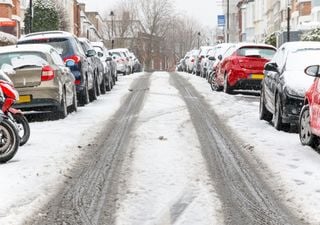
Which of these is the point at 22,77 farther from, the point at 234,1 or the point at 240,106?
the point at 234,1

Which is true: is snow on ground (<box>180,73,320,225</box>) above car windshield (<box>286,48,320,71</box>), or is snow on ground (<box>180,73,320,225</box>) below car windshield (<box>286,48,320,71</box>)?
below

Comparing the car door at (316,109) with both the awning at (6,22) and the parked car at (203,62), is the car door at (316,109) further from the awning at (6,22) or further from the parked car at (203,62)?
the awning at (6,22)

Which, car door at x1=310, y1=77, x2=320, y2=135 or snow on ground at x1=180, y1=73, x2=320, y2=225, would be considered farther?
car door at x1=310, y1=77, x2=320, y2=135

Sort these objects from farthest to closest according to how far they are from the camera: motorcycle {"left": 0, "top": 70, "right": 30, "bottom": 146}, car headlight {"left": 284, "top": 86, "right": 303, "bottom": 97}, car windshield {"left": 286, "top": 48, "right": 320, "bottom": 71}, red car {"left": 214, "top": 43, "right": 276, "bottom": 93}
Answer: red car {"left": 214, "top": 43, "right": 276, "bottom": 93} < car windshield {"left": 286, "top": 48, "right": 320, "bottom": 71} < car headlight {"left": 284, "top": 86, "right": 303, "bottom": 97} < motorcycle {"left": 0, "top": 70, "right": 30, "bottom": 146}

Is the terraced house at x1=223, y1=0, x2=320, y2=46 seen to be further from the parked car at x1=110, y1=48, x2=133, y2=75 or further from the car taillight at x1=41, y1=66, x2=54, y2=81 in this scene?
the car taillight at x1=41, y1=66, x2=54, y2=81

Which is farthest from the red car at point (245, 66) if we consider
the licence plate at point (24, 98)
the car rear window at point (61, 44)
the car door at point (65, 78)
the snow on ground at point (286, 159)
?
the licence plate at point (24, 98)

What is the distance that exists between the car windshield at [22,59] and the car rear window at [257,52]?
8272mm

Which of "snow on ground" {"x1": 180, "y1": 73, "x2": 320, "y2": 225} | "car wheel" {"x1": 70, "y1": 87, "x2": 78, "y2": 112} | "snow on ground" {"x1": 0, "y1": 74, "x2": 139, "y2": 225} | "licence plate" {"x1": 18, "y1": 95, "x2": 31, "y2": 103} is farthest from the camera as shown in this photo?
"car wheel" {"x1": 70, "y1": 87, "x2": 78, "y2": 112}

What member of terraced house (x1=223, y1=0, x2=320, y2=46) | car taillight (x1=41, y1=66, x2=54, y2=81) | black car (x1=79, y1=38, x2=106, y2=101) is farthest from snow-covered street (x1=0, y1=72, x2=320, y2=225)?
terraced house (x1=223, y1=0, x2=320, y2=46)

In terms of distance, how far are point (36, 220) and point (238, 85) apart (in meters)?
14.6

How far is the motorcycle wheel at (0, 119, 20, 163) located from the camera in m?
8.62

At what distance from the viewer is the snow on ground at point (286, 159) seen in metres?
6.61

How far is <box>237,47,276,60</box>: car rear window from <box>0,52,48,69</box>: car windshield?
8272mm

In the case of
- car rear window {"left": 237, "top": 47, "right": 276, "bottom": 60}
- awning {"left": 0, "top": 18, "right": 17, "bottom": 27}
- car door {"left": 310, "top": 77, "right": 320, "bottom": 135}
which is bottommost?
car door {"left": 310, "top": 77, "right": 320, "bottom": 135}
